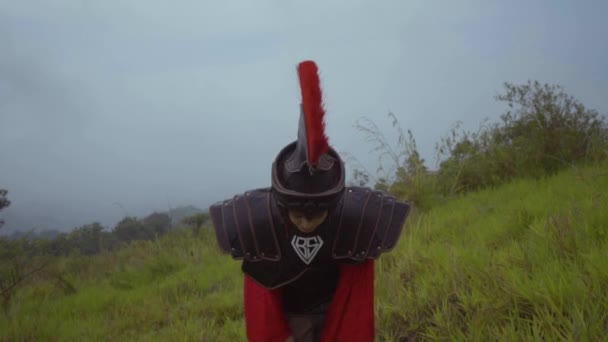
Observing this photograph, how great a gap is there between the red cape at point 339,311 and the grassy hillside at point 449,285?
48 cm

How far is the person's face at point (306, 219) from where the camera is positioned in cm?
137

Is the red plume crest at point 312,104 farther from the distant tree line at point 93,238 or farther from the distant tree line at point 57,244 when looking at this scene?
the distant tree line at point 93,238

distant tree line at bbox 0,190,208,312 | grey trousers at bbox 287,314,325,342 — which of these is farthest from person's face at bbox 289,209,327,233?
distant tree line at bbox 0,190,208,312

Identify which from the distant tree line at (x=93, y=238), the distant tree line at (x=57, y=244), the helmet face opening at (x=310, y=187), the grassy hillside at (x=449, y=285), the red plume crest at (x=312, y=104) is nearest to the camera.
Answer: the red plume crest at (x=312, y=104)

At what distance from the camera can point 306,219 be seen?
138 cm

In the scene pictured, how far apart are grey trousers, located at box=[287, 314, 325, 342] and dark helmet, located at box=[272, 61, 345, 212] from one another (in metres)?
0.64

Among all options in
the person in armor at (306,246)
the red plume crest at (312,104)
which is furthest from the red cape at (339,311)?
the red plume crest at (312,104)

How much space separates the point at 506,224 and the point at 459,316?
1115 mm

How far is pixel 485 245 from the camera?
2539 millimetres

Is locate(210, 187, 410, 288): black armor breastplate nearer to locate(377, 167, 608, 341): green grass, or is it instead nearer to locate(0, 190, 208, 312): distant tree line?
locate(377, 167, 608, 341): green grass

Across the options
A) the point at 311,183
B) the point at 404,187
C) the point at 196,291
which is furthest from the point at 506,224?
the point at 196,291

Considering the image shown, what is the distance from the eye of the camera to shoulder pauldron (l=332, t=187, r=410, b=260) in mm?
1523

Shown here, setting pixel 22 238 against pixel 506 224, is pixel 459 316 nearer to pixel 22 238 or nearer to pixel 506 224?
pixel 506 224

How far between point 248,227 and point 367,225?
50 centimetres
